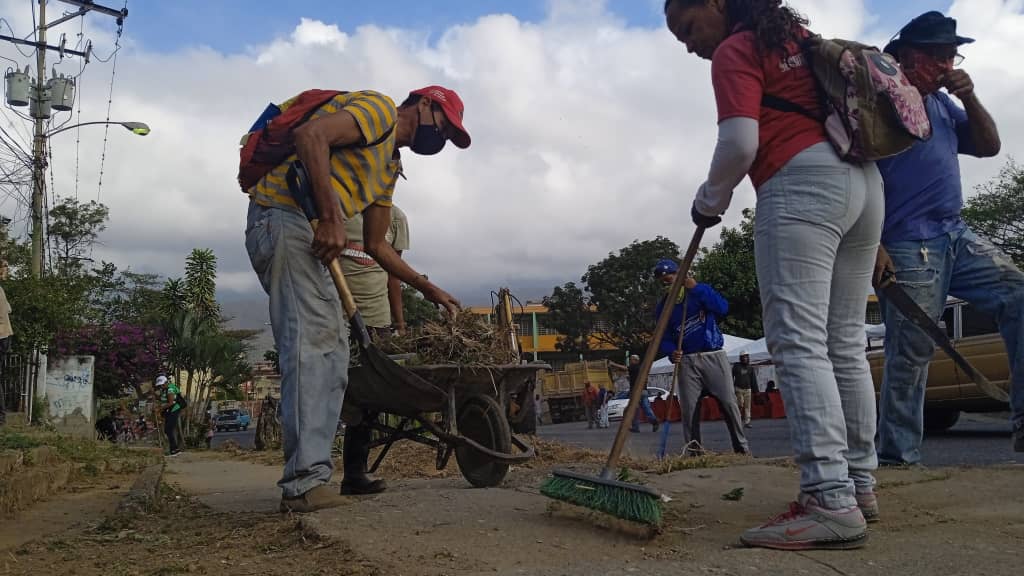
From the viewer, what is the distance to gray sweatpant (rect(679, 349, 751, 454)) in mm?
7090

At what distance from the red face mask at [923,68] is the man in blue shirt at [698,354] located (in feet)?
9.77

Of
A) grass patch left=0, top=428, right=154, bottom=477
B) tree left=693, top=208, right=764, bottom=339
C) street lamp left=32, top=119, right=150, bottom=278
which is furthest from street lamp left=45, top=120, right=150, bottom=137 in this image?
tree left=693, top=208, right=764, bottom=339

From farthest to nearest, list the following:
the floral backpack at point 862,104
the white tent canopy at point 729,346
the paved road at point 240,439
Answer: the white tent canopy at point 729,346 < the paved road at point 240,439 < the floral backpack at point 862,104

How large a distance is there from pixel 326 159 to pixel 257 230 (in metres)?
0.48

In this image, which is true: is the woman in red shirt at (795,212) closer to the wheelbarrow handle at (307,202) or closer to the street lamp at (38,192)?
the wheelbarrow handle at (307,202)

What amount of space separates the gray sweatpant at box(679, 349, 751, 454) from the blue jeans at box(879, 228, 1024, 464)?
8.24 ft

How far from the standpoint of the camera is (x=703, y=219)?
3.18 m

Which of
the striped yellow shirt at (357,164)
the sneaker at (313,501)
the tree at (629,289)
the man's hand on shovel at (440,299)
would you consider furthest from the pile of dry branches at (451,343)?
the tree at (629,289)

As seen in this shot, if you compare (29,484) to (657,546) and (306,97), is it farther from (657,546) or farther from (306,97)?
(657,546)

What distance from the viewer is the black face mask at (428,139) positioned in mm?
4203

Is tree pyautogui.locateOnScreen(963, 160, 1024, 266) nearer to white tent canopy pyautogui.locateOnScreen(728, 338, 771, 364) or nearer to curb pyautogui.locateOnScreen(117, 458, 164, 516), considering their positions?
white tent canopy pyautogui.locateOnScreen(728, 338, 771, 364)

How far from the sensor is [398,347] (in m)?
4.48

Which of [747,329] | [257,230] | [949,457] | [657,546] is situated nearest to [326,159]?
[257,230]

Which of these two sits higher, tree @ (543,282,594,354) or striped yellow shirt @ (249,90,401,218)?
tree @ (543,282,594,354)
